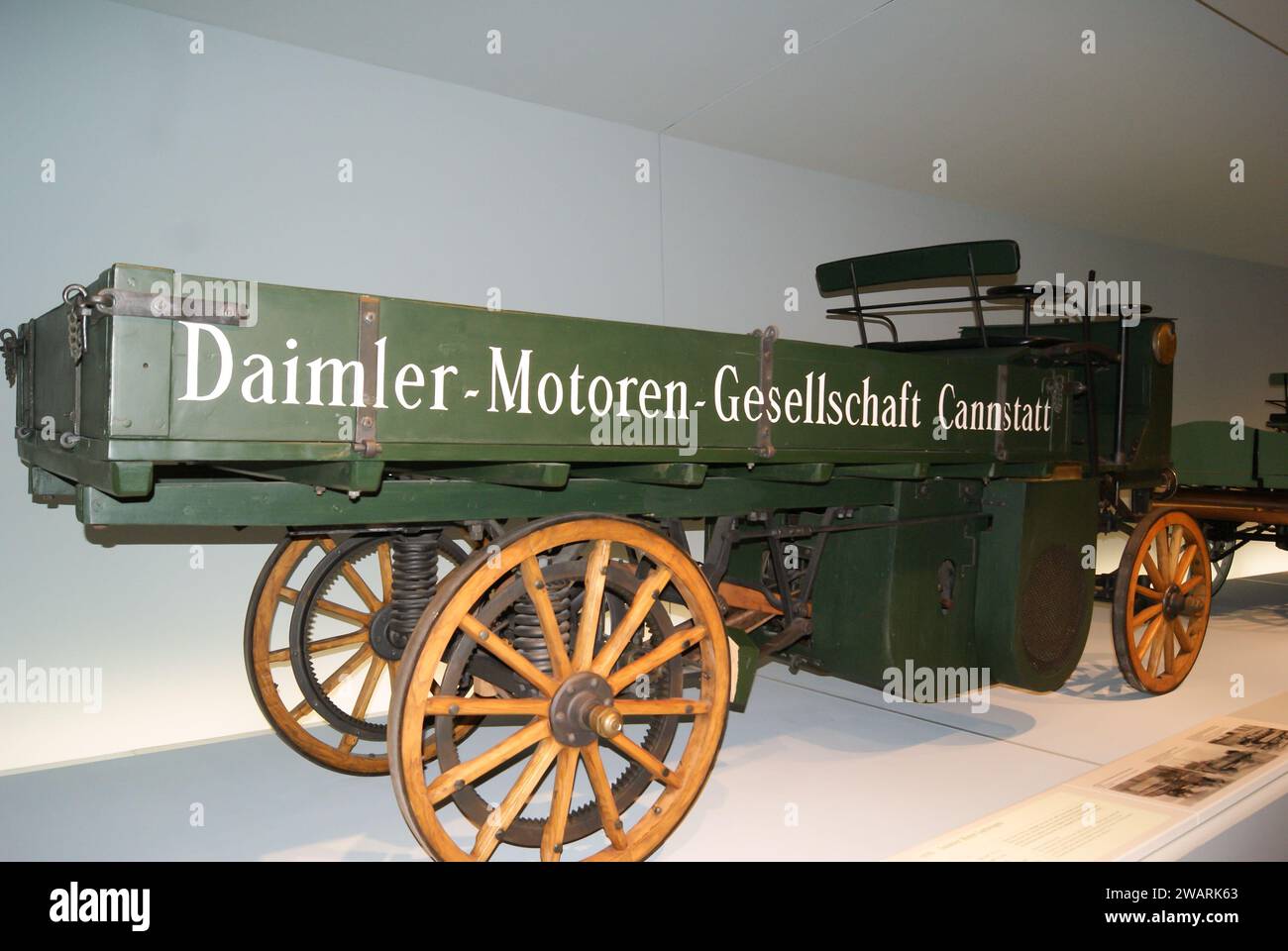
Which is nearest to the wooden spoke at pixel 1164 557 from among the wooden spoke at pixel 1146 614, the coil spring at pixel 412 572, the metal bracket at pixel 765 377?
the wooden spoke at pixel 1146 614

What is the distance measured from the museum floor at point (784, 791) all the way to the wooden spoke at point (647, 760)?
268mm

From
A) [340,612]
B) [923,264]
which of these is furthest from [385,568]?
[923,264]

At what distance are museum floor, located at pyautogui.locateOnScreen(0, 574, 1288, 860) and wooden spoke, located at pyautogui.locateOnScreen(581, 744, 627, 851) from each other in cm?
28

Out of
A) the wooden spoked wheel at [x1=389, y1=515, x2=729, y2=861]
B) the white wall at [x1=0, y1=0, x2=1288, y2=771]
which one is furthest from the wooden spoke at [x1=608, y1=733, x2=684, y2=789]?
the white wall at [x1=0, y1=0, x2=1288, y2=771]

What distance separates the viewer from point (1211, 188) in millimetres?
6086

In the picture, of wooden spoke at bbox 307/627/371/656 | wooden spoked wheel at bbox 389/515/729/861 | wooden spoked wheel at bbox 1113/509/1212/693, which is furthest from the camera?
wooden spoked wheel at bbox 1113/509/1212/693

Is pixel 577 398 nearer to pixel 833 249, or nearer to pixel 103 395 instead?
pixel 103 395

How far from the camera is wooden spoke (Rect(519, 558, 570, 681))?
7.39 ft

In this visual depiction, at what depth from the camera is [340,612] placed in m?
3.31

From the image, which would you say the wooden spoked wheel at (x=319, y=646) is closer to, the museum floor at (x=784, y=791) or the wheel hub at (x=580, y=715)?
the museum floor at (x=784, y=791)

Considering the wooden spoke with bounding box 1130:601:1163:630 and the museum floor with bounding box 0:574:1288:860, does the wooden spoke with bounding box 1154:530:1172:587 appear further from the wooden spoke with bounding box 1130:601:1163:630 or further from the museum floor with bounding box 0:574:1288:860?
the museum floor with bounding box 0:574:1288:860

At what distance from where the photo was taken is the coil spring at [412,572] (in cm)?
278

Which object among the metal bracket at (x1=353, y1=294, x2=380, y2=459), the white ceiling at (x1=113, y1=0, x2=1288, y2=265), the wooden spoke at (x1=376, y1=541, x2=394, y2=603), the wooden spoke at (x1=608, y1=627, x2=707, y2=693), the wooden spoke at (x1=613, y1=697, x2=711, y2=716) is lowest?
the wooden spoke at (x1=613, y1=697, x2=711, y2=716)

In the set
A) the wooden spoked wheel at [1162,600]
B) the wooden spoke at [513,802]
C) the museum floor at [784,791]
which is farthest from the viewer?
the wooden spoked wheel at [1162,600]
